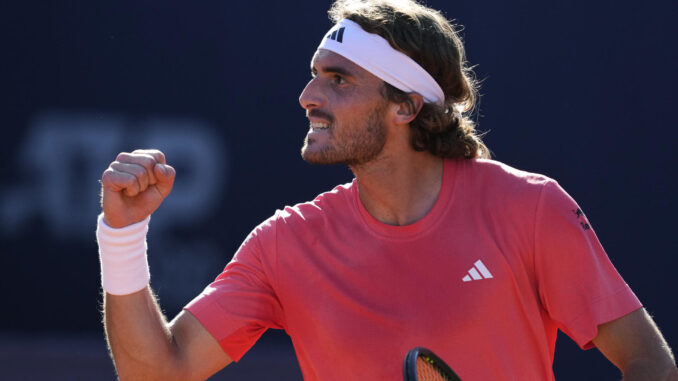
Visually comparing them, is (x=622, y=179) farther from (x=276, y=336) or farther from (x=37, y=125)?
(x=37, y=125)

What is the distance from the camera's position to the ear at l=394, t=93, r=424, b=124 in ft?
9.25

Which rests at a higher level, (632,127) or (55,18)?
(55,18)

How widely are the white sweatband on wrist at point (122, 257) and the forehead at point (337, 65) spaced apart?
72 cm

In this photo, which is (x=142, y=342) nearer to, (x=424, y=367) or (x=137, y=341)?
(x=137, y=341)

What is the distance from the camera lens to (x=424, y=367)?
2051 millimetres

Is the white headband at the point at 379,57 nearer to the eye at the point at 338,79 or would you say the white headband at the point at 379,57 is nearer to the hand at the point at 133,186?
the eye at the point at 338,79

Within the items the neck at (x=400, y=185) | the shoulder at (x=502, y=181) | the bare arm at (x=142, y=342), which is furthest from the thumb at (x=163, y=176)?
the shoulder at (x=502, y=181)

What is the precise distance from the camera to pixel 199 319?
8.22 ft

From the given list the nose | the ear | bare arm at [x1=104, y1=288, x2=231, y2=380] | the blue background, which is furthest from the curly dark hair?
the blue background

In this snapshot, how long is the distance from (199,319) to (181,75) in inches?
123

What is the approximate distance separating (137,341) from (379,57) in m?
1.06

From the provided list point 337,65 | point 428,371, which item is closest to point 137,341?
point 428,371

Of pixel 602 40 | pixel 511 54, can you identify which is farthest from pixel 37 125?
pixel 602 40

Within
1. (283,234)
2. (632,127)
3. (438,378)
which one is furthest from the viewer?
(632,127)
